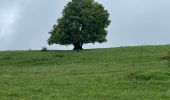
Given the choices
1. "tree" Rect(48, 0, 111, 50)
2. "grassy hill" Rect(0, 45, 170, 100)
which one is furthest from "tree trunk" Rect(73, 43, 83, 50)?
"grassy hill" Rect(0, 45, 170, 100)

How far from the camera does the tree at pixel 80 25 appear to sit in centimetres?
7019

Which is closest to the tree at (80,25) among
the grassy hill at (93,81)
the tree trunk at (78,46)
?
→ the tree trunk at (78,46)

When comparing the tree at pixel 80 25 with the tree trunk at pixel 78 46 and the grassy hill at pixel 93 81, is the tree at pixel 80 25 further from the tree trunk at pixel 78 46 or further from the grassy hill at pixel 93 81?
the grassy hill at pixel 93 81

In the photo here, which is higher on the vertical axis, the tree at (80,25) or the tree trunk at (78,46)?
the tree at (80,25)

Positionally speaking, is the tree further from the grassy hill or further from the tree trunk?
the grassy hill

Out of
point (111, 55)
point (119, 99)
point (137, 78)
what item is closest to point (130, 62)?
→ point (111, 55)

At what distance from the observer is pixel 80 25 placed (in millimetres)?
71062

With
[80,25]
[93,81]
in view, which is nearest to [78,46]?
[80,25]

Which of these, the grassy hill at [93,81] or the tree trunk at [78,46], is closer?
the grassy hill at [93,81]

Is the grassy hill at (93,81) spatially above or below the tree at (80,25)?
below

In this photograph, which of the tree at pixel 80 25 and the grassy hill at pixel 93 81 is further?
the tree at pixel 80 25

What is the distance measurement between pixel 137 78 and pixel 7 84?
768 cm

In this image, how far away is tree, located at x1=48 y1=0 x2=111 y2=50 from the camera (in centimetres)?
7019

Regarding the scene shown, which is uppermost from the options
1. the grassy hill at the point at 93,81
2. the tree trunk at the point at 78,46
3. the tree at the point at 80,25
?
the tree at the point at 80,25
